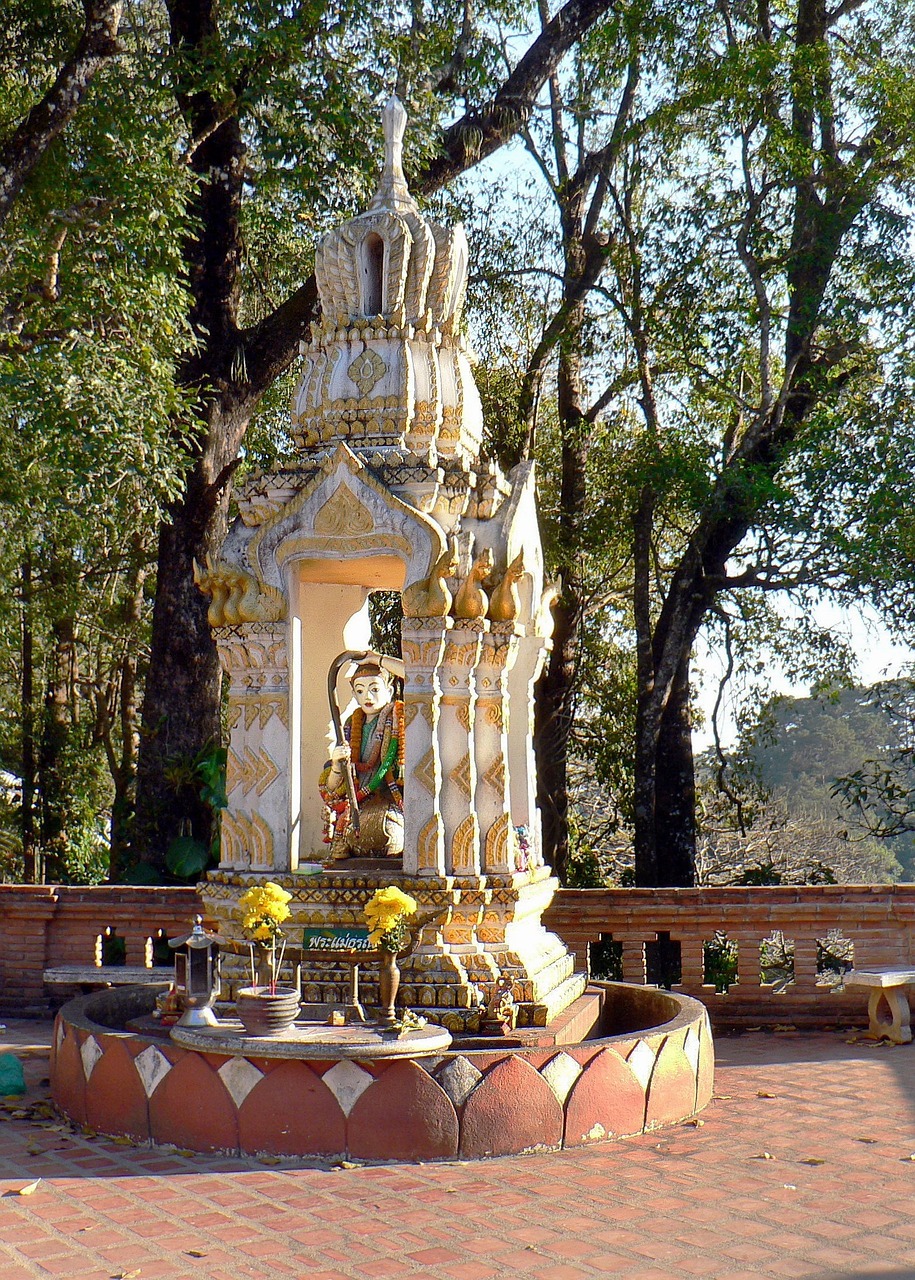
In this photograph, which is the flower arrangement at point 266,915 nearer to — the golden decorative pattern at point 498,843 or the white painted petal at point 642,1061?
the golden decorative pattern at point 498,843

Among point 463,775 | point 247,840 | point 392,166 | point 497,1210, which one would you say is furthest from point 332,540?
point 497,1210

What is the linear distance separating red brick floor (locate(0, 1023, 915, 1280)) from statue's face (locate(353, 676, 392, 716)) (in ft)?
10.5

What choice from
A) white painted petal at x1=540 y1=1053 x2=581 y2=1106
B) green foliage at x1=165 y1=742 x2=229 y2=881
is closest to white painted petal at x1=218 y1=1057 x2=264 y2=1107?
white painted petal at x1=540 y1=1053 x2=581 y2=1106

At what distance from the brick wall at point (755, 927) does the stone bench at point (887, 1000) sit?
0.40 meters

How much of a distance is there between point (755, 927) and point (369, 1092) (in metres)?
4.58

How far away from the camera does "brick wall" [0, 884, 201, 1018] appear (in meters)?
10.7

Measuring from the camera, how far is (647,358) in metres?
15.4

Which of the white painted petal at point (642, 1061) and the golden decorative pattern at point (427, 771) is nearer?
the white painted petal at point (642, 1061)

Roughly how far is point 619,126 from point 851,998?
10461 millimetres

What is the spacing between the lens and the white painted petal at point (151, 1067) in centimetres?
667

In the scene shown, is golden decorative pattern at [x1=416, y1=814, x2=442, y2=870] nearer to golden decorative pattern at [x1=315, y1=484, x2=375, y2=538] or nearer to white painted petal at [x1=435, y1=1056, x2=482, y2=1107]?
white painted petal at [x1=435, y1=1056, x2=482, y2=1107]

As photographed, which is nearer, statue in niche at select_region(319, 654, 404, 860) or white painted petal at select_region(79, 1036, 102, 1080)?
white painted petal at select_region(79, 1036, 102, 1080)

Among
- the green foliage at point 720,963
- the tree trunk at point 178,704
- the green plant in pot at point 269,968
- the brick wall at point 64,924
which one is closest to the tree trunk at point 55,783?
the tree trunk at point 178,704

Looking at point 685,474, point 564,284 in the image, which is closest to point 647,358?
→ point 564,284
